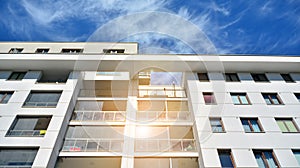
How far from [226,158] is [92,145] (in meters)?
7.76

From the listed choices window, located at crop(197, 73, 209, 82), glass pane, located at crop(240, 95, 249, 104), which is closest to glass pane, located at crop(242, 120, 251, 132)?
glass pane, located at crop(240, 95, 249, 104)

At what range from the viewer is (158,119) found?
14375mm

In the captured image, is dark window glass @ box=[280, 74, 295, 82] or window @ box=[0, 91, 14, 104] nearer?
window @ box=[0, 91, 14, 104]

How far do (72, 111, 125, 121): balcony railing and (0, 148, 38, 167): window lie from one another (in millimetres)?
3664

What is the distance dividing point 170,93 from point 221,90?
169 inches

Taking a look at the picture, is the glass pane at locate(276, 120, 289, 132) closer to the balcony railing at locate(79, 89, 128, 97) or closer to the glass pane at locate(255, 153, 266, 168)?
the glass pane at locate(255, 153, 266, 168)

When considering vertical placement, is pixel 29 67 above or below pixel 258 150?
above

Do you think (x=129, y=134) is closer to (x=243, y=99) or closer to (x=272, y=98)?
(x=243, y=99)

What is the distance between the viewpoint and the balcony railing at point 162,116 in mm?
14523

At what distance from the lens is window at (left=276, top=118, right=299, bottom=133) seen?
1281 centimetres

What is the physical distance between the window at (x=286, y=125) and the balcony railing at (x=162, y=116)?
223 inches

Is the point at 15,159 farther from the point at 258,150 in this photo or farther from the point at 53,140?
the point at 258,150

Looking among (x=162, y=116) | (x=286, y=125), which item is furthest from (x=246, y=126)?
(x=162, y=116)

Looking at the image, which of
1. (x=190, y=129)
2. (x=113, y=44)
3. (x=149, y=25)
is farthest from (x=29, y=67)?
(x=190, y=129)
